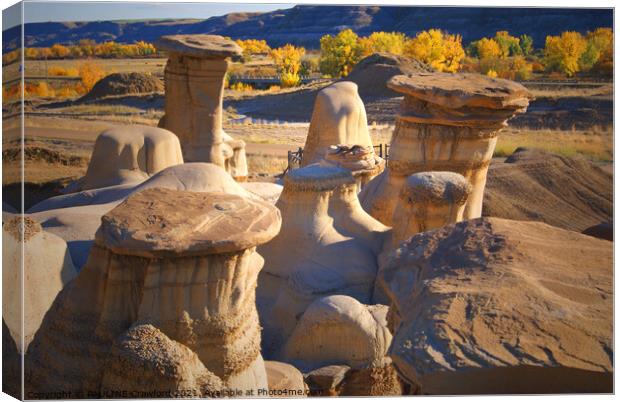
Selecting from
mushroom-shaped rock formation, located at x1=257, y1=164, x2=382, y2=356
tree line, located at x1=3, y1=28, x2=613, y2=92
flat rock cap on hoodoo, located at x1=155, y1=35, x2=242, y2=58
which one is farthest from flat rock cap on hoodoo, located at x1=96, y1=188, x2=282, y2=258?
flat rock cap on hoodoo, located at x1=155, y1=35, x2=242, y2=58

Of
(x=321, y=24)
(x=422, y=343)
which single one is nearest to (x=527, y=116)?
(x=321, y=24)

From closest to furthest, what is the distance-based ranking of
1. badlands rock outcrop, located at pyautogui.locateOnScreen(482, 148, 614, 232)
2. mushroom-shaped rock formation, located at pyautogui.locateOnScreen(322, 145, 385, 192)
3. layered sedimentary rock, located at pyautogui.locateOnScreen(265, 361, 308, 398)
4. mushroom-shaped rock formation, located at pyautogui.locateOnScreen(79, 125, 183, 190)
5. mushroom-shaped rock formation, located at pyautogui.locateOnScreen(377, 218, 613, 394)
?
mushroom-shaped rock formation, located at pyautogui.locateOnScreen(377, 218, 613, 394) → layered sedimentary rock, located at pyautogui.locateOnScreen(265, 361, 308, 398) → mushroom-shaped rock formation, located at pyautogui.locateOnScreen(79, 125, 183, 190) → mushroom-shaped rock formation, located at pyautogui.locateOnScreen(322, 145, 385, 192) → badlands rock outcrop, located at pyautogui.locateOnScreen(482, 148, 614, 232)

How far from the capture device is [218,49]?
10.5m

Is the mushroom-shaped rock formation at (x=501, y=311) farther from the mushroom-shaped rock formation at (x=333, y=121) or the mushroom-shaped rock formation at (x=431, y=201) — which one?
the mushroom-shaped rock formation at (x=333, y=121)

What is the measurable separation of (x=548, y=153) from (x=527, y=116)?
712 millimetres

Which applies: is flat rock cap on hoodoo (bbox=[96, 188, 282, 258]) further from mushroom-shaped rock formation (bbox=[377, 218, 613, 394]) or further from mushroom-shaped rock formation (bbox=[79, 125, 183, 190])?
mushroom-shaped rock formation (bbox=[79, 125, 183, 190])

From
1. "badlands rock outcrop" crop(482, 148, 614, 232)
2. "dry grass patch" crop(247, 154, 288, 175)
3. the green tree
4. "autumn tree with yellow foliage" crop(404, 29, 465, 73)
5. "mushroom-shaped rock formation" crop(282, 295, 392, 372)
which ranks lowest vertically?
"dry grass patch" crop(247, 154, 288, 175)

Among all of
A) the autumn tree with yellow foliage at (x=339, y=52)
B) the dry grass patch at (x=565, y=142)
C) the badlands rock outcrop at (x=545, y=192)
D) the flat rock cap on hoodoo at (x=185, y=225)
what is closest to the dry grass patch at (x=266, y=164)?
the autumn tree with yellow foliage at (x=339, y=52)

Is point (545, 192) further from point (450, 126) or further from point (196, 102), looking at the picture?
point (196, 102)

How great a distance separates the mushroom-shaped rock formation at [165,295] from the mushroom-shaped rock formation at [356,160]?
5200 mm

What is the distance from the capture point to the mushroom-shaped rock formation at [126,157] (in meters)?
9.60

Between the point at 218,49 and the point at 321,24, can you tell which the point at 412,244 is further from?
the point at 218,49

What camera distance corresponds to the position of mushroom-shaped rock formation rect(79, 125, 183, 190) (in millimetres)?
9602

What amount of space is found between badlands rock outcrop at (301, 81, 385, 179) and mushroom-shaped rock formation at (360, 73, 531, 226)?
8.52 ft
